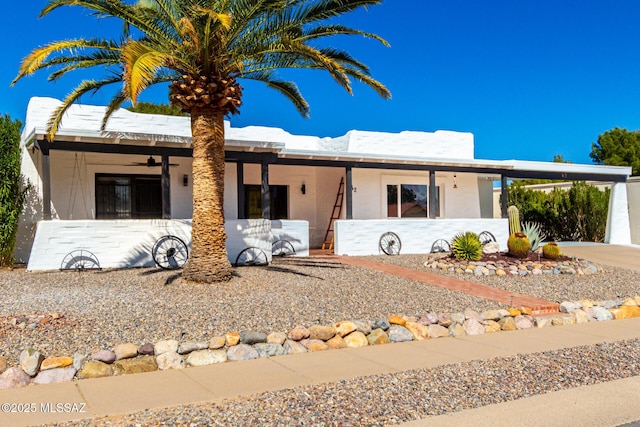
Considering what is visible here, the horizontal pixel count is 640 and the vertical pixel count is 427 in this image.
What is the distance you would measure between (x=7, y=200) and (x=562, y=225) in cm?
2254

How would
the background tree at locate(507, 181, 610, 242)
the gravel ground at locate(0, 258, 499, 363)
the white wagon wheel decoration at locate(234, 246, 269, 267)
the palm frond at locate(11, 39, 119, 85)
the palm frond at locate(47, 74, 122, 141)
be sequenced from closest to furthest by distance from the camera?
the gravel ground at locate(0, 258, 499, 363) → the palm frond at locate(11, 39, 119, 85) → the palm frond at locate(47, 74, 122, 141) → the white wagon wheel decoration at locate(234, 246, 269, 267) → the background tree at locate(507, 181, 610, 242)

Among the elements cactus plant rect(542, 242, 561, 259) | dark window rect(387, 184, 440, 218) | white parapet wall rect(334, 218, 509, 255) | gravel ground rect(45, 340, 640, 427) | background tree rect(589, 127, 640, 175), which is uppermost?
background tree rect(589, 127, 640, 175)

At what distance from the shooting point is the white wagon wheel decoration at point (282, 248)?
16.7m

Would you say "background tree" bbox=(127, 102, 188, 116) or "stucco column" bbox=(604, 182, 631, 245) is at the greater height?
"background tree" bbox=(127, 102, 188, 116)

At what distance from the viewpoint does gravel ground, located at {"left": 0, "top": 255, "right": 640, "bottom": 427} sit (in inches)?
201

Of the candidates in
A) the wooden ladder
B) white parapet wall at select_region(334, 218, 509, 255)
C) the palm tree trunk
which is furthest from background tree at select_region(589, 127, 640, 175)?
the palm tree trunk

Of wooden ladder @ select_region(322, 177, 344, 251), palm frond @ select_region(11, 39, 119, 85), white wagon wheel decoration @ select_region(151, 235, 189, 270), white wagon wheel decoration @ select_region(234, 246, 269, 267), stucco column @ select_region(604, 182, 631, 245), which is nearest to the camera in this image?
palm frond @ select_region(11, 39, 119, 85)

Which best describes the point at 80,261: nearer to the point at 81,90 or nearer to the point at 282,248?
the point at 81,90

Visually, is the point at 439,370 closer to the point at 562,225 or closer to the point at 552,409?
the point at 552,409

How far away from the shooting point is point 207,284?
35.8 ft

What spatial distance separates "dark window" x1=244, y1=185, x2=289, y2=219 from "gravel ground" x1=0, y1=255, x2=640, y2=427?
5.29 metres

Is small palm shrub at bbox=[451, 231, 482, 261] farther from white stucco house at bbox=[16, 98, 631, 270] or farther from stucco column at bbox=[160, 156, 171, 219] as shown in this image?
stucco column at bbox=[160, 156, 171, 219]

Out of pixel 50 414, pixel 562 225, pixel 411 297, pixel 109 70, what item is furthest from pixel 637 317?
pixel 562 225

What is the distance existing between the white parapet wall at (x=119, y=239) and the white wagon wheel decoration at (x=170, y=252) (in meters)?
0.20
